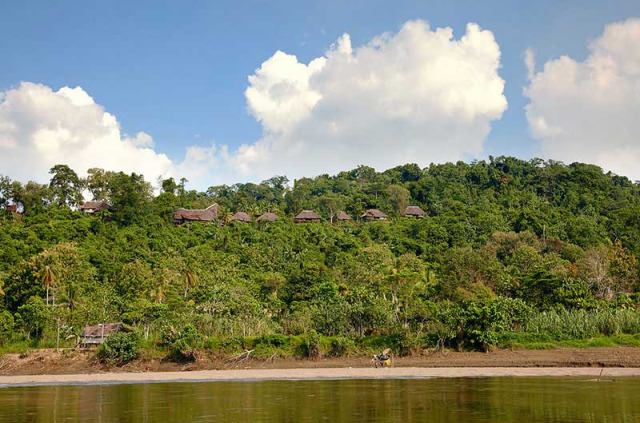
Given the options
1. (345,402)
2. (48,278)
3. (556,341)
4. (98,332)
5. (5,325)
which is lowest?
(345,402)

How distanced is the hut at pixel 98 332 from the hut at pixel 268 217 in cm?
4387

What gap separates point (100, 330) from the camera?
46750 mm

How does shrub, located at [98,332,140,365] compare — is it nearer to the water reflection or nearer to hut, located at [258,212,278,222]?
the water reflection

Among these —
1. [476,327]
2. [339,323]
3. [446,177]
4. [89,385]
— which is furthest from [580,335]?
[446,177]

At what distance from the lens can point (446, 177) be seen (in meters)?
118

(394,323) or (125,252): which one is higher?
(125,252)

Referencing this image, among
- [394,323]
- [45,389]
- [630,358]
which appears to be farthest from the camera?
[394,323]

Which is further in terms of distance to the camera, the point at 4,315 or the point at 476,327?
the point at 4,315

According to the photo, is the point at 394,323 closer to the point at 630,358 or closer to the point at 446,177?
the point at 630,358

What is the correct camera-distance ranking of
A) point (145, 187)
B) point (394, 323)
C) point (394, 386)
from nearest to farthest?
point (394, 386)
point (394, 323)
point (145, 187)

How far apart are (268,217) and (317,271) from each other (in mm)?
35781

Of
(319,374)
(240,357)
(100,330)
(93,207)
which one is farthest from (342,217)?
(319,374)

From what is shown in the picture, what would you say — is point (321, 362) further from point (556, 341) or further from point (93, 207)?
point (93, 207)

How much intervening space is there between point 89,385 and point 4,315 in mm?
15925
